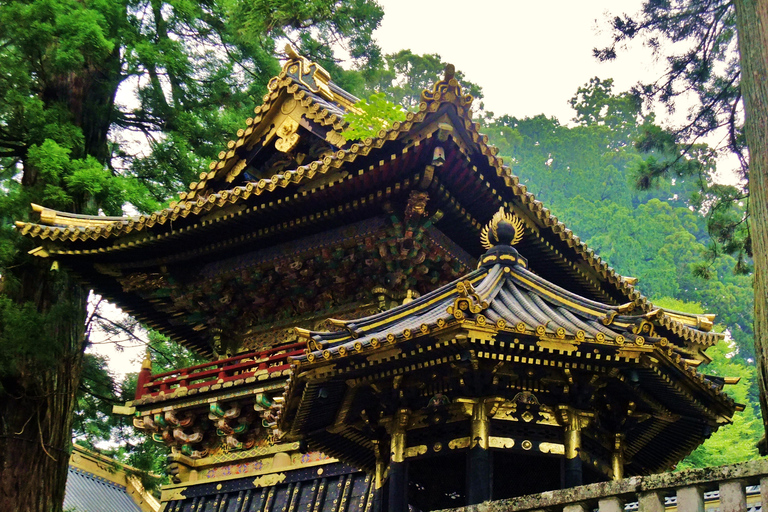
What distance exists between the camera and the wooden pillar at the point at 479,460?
8.32 m

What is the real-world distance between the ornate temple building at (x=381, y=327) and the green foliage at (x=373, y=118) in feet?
2.20

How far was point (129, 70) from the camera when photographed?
16.9m

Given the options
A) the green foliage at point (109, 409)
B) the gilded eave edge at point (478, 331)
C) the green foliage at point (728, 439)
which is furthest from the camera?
the green foliage at point (728, 439)

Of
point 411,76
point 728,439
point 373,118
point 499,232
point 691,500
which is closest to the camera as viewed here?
point 691,500

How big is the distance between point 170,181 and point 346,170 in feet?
22.7

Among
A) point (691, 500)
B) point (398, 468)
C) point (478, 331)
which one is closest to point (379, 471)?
point (398, 468)

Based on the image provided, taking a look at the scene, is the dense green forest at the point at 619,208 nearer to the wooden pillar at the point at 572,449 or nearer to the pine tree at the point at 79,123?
the pine tree at the point at 79,123

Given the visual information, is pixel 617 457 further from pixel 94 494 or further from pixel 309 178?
pixel 94 494

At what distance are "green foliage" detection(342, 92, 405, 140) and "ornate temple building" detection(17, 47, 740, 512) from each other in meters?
0.67

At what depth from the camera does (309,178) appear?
11.7 metres

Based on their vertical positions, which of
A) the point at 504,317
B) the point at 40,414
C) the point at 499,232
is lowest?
the point at 504,317

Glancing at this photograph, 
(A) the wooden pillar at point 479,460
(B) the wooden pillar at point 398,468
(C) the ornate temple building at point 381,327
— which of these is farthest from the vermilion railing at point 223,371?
(A) the wooden pillar at point 479,460

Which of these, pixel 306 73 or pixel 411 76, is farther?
pixel 411 76

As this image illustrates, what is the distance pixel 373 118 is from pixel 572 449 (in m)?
5.22
